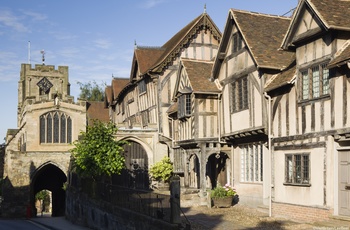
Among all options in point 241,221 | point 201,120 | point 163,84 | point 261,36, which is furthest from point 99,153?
point 241,221

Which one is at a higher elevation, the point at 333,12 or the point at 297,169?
the point at 333,12

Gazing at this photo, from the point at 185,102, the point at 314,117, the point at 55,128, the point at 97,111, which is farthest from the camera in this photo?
the point at 97,111

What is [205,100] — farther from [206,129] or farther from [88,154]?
[88,154]

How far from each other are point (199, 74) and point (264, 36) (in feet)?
17.5

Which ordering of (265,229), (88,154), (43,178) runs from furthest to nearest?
(43,178) → (88,154) → (265,229)

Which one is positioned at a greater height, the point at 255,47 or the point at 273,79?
the point at 255,47

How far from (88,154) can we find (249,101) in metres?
11.3

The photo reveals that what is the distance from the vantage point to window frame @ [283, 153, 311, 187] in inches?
707

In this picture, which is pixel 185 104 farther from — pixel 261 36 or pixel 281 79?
pixel 281 79

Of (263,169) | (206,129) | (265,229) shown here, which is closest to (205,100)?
(206,129)

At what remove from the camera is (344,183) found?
1631 centimetres

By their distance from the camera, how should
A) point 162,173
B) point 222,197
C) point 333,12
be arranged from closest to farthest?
point 333,12 → point 222,197 → point 162,173

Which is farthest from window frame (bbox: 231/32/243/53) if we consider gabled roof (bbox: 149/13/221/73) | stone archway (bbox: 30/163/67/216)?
stone archway (bbox: 30/163/67/216)

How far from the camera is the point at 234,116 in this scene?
77.7ft
